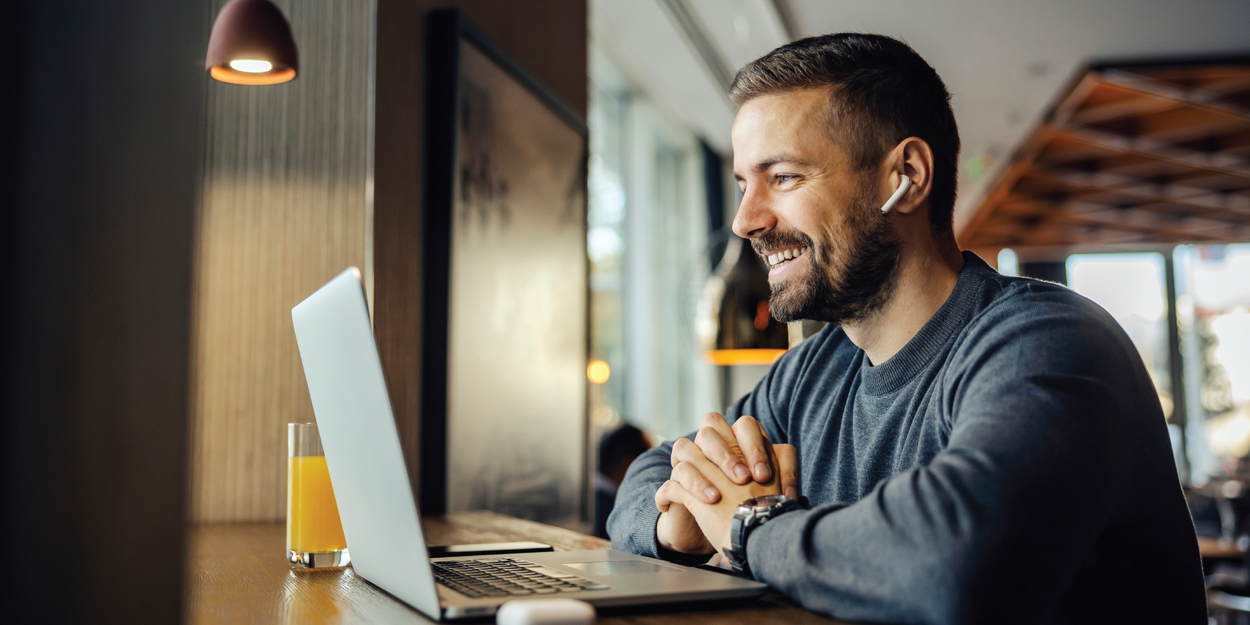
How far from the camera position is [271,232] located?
1.68 m

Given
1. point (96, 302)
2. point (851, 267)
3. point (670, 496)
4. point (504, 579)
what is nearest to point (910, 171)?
point (851, 267)

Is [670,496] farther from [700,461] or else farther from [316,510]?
[316,510]

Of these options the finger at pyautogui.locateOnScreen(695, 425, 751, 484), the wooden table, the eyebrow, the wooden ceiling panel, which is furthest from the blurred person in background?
the wooden ceiling panel

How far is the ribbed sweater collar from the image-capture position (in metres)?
1.15

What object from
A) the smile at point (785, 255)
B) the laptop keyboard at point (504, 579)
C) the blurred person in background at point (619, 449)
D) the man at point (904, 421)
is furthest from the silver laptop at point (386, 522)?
the blurred person in background at point (619, 449)

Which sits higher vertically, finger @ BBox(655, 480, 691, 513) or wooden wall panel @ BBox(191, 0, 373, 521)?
wooden wall panel @ BBox(191, 0, 373, 521)

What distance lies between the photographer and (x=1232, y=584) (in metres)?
3.76

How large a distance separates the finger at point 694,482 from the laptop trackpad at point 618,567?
9cm

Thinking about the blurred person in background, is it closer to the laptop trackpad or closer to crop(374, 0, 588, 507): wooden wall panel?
crop(374, 0, 588, 507): wooden wall panel

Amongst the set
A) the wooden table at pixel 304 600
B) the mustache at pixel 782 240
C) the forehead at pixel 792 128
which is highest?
the forehead at pixel 792 128

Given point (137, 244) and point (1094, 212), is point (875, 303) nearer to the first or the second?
point (137, 244)

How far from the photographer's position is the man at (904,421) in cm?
75

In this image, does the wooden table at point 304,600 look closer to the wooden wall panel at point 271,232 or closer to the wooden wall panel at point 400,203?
the wooden wall panel at point 271,232

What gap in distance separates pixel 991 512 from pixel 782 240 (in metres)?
0.66
